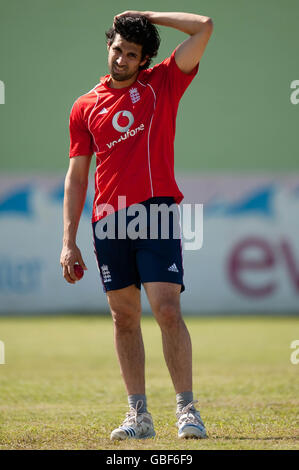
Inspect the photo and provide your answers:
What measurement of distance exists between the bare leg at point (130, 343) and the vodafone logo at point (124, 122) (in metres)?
0.96

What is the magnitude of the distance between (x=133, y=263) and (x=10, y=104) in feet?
59.5

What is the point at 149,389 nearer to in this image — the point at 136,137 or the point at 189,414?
the point at 189,414

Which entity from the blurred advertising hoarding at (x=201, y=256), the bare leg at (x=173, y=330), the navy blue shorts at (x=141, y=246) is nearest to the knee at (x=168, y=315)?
the bare leg at (x=173, y=330)

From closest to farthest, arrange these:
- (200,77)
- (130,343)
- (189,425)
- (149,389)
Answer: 1. (189,425)
2. (130,343)
3. (149,389)
4. (200,77)

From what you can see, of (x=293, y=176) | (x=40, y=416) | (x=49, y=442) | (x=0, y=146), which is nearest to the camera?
(x=49, y=442)

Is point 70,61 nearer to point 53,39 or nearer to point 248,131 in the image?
point 53,39

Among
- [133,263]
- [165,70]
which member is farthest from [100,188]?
[165,70]

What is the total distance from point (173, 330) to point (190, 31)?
68.7 inches

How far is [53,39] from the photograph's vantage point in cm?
2294

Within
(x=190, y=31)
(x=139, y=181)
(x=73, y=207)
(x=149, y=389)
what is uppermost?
(x=190, y=31)

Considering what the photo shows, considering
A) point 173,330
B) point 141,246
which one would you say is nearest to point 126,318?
point 173,330

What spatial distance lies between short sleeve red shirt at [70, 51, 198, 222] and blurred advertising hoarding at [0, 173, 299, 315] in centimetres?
1115

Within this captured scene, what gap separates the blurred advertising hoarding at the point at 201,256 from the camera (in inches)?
638

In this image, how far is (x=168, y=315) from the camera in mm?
4668
